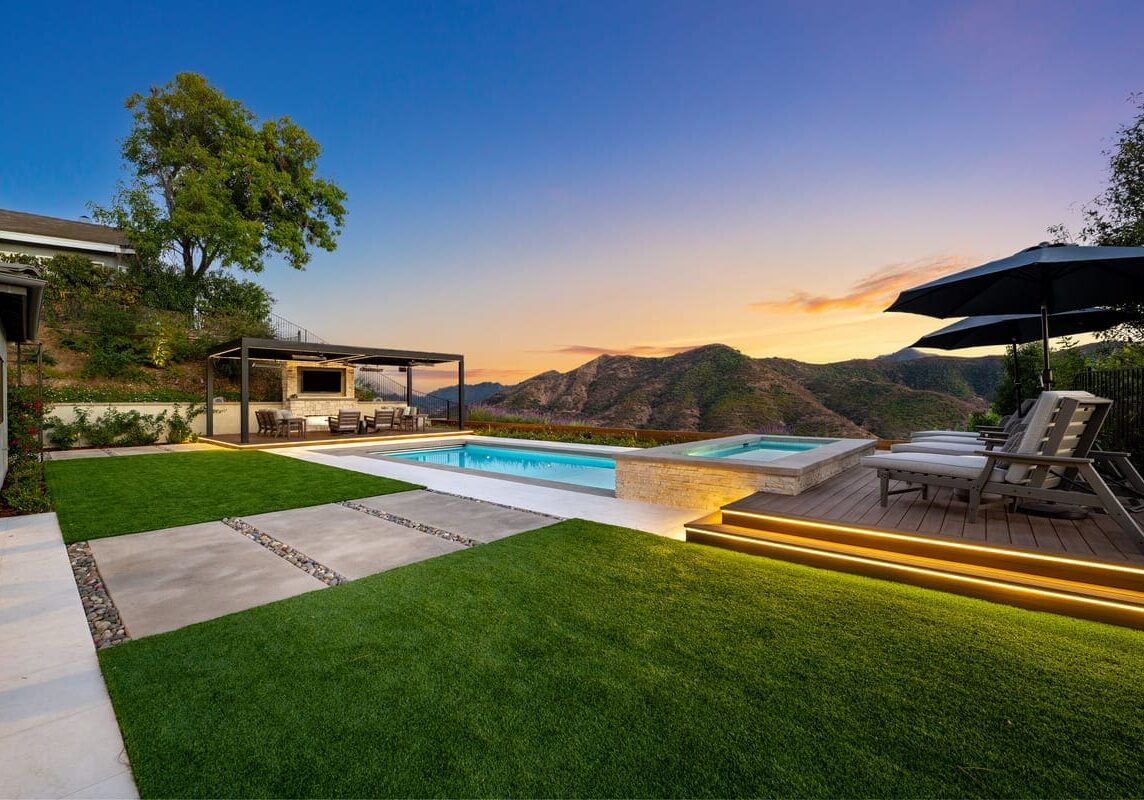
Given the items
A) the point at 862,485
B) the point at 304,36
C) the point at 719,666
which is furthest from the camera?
the point at 304,36

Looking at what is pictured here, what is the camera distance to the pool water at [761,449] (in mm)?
8531

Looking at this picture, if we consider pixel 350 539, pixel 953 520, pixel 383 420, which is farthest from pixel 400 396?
pixel 953 520

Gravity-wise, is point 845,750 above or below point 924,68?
below

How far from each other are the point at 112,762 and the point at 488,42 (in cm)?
1423

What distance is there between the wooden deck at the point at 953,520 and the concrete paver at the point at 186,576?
383cm

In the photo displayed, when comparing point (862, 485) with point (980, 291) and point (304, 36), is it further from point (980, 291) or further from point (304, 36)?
point (304, 36)

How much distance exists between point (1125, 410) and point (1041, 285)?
2777mm

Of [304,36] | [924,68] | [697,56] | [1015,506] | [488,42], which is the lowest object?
[1015,506]

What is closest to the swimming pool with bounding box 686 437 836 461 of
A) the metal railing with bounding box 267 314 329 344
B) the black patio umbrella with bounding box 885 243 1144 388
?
the black patio umbrella with bounding box 885 243 1144 388

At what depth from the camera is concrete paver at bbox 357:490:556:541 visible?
15.2 feet

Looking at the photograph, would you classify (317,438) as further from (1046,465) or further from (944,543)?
(1046,465)

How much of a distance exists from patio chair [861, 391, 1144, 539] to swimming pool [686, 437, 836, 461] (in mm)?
4206

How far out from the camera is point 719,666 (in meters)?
2.21

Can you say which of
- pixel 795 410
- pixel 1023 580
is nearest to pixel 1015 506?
pixel 1023 580
